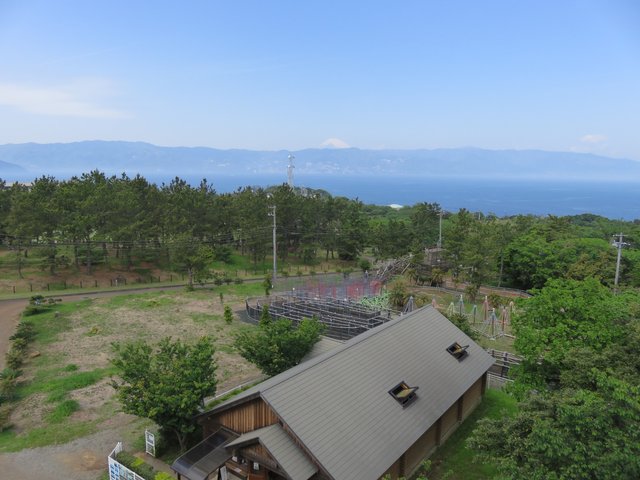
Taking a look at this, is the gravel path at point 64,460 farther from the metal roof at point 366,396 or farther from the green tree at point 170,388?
the metal roof at point 366,396

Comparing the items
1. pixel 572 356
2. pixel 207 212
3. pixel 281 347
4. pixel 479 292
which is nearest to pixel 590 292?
pixel 572 356

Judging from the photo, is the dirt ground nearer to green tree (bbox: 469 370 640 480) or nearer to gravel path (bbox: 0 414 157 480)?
gravel path (bbox: 0 414 157 480)

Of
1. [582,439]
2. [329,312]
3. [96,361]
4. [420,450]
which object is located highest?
[582,439]

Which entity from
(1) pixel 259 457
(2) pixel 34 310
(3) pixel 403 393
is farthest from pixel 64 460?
(2) pixel 34 310

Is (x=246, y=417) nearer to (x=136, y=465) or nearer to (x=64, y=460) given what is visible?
(x=136, y=465)

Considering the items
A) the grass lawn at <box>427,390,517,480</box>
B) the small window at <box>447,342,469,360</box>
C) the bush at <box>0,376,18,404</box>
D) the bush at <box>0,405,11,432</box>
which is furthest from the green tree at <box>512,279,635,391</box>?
the bush at <box>0,376,18,404</box>

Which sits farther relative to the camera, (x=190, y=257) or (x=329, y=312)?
(x=190, y=257)
